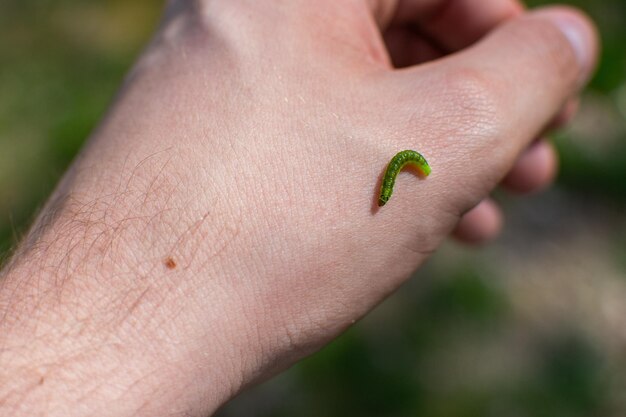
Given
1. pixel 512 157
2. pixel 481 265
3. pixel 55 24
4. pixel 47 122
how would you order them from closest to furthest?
pixel 512 157, pixel 481 265, pixel 47 122, pixel 55 24

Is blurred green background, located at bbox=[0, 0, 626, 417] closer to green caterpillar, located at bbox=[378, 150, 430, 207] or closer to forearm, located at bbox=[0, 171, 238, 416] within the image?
forearm, located at bbox=[0, 171, 238, 416]

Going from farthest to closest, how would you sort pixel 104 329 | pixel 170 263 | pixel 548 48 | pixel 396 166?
1. pixel 548 48
2. pixel 396 166
3. pixel 170 263
4. pixel 104 329

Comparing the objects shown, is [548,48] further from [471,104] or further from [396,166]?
[396,166]

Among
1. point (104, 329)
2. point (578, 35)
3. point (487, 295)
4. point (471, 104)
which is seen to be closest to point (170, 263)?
point (104, 329)

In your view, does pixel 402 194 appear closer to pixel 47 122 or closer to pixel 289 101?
pixel 289 101

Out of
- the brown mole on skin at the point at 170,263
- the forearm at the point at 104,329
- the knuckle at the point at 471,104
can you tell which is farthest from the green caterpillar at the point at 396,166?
the brown mole on skin at the point at 170,263

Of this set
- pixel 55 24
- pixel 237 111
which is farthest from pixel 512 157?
pixel 55 24

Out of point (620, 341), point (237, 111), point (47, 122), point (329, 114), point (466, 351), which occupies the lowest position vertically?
point (620, 341)

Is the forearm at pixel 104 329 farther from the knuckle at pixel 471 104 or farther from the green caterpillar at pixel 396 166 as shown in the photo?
the knuckle at pixel 471 104
